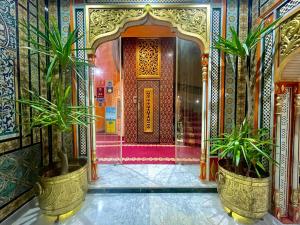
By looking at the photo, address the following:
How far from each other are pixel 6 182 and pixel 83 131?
1.04 meters

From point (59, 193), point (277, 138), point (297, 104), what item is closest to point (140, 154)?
point (59, 193)

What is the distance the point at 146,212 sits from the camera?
6.73 feet

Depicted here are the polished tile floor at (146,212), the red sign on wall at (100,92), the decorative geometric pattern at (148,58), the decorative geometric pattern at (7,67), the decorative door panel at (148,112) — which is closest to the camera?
the decorative geometric pattern at (7,67)

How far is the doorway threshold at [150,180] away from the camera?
2471 millimetres

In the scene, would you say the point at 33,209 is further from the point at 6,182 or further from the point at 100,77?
the point at 100,77

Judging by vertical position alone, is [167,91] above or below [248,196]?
above

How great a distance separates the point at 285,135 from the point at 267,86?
1.97 ft

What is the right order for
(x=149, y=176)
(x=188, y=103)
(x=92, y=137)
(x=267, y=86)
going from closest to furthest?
(x=267, y=86) → (x=92, y=137) → (x=149, y=176) → (x=188, y=103)

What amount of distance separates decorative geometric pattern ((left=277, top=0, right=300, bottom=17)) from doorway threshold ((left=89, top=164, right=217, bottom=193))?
2.28 meters

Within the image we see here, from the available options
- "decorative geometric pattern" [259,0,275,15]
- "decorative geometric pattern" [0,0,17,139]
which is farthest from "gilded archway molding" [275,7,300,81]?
"decorative geometric pattern" [0,0,17,139]

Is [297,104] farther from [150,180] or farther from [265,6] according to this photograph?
[150,180]

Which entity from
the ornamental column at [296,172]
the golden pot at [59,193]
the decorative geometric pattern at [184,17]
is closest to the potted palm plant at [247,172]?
the ornamental column at [296,172]

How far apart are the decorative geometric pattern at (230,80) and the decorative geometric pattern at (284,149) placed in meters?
0.71

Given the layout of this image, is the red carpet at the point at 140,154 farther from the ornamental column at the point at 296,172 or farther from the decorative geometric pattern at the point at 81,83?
the ornamental column at the point at 296,172
